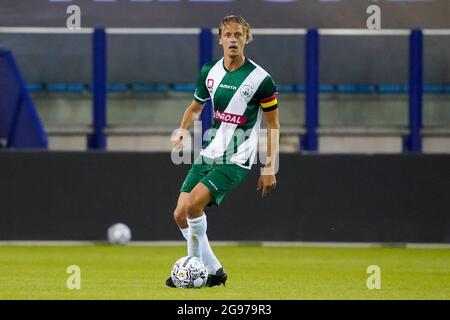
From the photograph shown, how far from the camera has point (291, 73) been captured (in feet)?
61.8

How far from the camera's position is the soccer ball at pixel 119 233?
720 inches

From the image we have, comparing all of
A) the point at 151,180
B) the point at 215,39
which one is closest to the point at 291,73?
the point at 215,39

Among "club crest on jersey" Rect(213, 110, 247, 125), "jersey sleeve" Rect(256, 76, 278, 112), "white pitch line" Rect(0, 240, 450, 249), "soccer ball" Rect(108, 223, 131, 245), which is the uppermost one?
"jersey sleeve" Rect(256, 76, 278, 112)

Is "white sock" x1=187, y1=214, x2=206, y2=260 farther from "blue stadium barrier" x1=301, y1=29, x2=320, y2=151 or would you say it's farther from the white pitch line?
"blue stadium barrier" x1=301, y1=29, x2=320, y2=151

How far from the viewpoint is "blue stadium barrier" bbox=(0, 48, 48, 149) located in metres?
18.6

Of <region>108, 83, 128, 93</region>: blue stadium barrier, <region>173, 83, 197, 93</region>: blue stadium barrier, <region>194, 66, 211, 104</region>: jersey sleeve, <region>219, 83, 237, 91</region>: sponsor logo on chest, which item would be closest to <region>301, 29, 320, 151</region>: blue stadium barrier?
<region>173, 83, 197, 93</region>: blue stadium barrier

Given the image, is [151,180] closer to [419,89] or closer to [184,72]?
[184,72]

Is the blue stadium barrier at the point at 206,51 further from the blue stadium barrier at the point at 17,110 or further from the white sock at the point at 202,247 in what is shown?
the white sock at the point at 202,247

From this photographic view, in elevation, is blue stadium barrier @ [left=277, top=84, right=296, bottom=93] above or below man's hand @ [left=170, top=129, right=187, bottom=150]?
above

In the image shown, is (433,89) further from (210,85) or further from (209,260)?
(209,260)

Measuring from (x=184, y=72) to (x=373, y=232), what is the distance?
11.0 ft

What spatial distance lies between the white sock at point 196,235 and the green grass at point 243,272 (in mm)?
358

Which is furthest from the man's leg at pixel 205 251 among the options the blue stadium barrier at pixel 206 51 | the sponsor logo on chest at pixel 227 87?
the blue stadium barrier at pixel 206 51

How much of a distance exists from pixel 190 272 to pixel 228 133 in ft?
4.06
